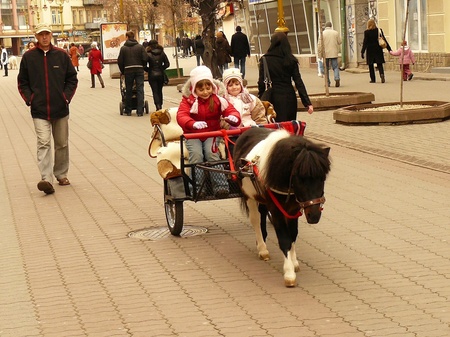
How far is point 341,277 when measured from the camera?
26.1ft

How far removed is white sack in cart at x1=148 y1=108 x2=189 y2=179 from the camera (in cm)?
971

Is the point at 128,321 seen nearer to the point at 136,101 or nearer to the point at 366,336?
the point at 366,336

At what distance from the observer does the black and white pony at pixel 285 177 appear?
7.42 meters

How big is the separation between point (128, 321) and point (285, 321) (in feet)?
3.27

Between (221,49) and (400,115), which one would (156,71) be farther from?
(221,49)

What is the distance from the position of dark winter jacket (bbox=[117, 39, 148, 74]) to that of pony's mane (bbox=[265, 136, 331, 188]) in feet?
58.7

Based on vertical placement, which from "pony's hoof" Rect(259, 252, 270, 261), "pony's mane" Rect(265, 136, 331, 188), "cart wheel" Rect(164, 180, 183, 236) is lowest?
"pony's hoof" Rect(259, 252, 270, 261)

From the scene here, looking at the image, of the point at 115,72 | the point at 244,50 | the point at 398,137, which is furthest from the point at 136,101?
the point at 115,72

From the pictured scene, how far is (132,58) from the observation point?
25266 mm

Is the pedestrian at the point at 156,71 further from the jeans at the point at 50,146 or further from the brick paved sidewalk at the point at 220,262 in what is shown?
the jeans at the point at 50,146

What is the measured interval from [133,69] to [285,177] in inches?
707

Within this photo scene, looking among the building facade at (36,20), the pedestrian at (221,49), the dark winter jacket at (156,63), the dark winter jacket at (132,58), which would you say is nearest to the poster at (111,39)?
the pedestrian at (221,49)

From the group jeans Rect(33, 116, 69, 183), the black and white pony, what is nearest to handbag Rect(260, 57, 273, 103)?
jeans Rect(33, 116, 69, 183)

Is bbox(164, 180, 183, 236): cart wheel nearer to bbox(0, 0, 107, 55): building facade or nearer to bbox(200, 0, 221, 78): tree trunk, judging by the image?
bbox(200, 0, 221, 78): tree trunk
